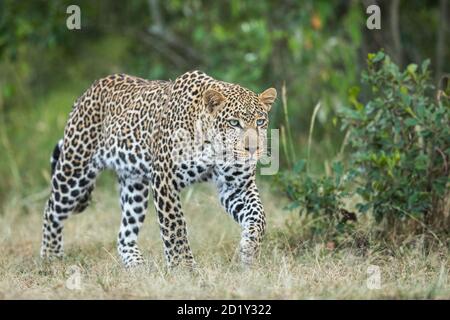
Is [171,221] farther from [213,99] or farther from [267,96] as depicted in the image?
[267,96]

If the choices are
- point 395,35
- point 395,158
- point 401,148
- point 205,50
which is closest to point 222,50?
point 205,50

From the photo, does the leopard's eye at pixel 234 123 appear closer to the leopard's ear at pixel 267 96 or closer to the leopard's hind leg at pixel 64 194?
the leopard's ear at pixel 267 96

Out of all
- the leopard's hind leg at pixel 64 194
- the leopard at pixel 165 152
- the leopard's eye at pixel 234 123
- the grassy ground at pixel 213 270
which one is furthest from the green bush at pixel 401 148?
the leopard's hind leg at pixel 64 194

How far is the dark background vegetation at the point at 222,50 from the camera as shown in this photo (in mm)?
12133

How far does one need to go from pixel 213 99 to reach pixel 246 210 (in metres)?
0.91

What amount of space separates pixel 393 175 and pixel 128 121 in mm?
2320

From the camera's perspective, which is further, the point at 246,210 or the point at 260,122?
the point at 246,210

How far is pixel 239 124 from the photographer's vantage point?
7137mm

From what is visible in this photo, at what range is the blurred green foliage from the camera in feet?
40.9

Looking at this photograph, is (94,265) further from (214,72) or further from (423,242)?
(214,72)

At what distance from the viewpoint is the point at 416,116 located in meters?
7.85

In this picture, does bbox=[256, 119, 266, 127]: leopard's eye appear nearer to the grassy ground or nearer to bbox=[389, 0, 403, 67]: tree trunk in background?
the grassy ground
